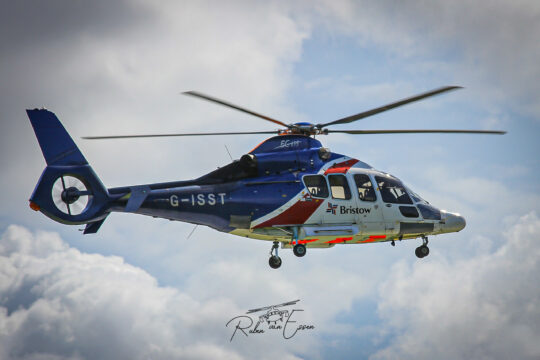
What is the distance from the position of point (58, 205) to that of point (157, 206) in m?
4.26

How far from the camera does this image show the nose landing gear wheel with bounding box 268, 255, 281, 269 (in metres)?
34.1

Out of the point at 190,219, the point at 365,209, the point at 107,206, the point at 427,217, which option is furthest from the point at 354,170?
the point at 107,206

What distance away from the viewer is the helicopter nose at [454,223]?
3653 centimetres

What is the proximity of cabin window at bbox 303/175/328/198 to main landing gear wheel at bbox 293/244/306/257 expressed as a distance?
2.46 metres

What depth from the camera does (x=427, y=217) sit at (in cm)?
3594

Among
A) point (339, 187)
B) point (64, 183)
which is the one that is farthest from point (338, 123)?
point (64, 183)

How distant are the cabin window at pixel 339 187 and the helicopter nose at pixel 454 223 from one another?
6071 millimetres

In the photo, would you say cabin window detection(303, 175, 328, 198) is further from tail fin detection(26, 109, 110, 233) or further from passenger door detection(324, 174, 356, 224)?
tail fin detection(26, 109, 110, 233)

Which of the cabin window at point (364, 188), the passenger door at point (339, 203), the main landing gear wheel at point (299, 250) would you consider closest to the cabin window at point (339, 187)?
the passenger door at point (339, 203)

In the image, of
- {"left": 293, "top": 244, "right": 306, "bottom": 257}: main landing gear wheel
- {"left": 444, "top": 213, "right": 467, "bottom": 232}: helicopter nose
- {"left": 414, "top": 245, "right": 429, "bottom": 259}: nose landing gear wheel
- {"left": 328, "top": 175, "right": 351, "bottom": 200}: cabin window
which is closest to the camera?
{"left": 293, "top": 244, "right": 306, "bottom": 257}: main landing gear wheel

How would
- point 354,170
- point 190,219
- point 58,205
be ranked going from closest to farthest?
point 58,205 < point 190,219 < point 354,170

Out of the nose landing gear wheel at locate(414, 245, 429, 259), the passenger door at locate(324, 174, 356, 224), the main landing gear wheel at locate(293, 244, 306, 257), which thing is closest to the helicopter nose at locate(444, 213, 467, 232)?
the nose landing gear wheel at locate(414, 245, 429, 259)

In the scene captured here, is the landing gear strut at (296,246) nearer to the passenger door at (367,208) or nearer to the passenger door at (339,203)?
the passenger door at (339,203)

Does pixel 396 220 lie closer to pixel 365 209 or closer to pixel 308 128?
pixel 365 209
